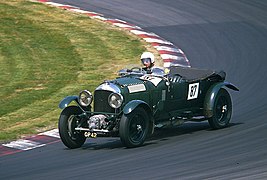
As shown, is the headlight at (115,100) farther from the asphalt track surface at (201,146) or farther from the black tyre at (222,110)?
the black tyre at (222,110)

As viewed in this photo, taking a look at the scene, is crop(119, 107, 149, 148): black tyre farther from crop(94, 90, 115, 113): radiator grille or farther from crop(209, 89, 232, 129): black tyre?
crop(209, 89, 232, 129): black tyre

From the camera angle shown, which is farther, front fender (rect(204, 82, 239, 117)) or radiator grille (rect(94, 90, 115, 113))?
front fender (rect(204, 82, 239, 117))

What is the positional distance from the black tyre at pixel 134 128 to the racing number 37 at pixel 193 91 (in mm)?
1449

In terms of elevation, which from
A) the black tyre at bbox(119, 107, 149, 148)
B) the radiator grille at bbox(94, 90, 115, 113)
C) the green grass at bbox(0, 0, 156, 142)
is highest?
the radiator grille at bbox(94, 90, 115, 113)

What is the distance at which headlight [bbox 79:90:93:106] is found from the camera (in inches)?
564

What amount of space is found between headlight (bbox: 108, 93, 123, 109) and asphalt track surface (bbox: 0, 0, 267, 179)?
0.73m

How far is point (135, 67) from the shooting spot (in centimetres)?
1513

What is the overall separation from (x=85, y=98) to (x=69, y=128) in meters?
0.58

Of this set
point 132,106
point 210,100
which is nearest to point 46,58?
point 210,100

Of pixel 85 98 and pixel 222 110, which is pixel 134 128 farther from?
pixel 222 110

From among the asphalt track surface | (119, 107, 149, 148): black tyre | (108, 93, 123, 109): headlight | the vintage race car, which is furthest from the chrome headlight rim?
(119, 107, 149, 148): black tyre

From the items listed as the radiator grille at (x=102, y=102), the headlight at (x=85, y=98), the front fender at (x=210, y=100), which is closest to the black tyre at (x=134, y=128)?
the radiator grille at (x=102, y=102)

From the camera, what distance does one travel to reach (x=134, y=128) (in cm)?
1391

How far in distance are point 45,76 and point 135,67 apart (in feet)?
21.2
